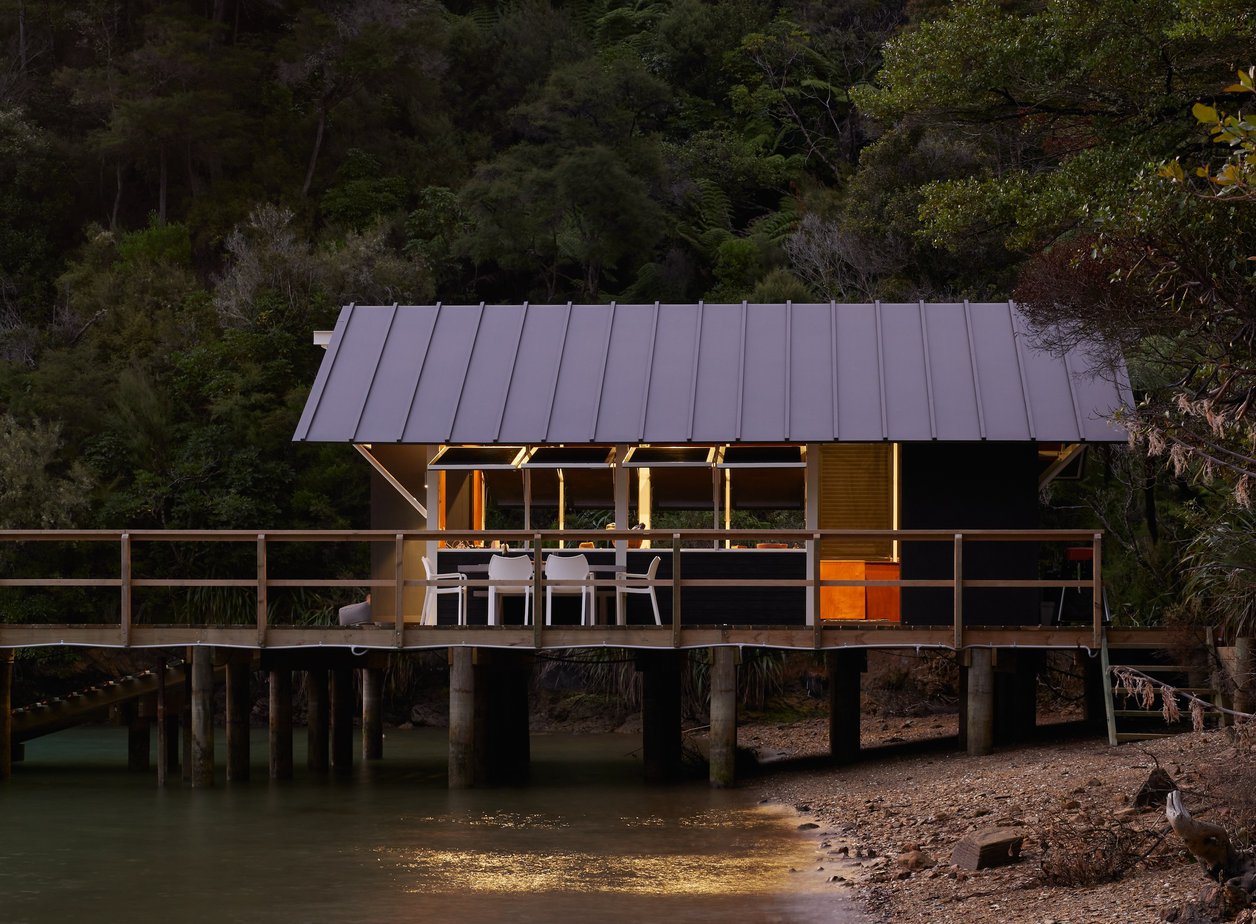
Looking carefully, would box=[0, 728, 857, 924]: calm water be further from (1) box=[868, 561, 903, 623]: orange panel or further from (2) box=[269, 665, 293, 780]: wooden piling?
(1) box=[868, 561, 903, 623]: orange panel

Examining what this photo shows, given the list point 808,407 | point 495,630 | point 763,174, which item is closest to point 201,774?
point 495,630

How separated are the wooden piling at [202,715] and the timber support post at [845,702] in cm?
652

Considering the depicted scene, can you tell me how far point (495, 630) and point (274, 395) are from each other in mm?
12835

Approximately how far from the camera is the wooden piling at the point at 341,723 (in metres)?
19.7

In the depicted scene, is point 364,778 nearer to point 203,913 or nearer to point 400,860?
point 400,860

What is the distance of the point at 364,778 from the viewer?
19.0 m

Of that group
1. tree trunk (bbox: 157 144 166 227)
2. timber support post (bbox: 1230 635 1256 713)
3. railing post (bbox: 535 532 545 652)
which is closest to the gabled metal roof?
railing post (bbox: 535 532 545 652)

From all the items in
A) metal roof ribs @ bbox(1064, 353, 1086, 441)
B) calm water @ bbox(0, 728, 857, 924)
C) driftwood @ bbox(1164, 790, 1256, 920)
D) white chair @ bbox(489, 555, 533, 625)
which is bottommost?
calm water @ bbox(0, 728, 857, 924)

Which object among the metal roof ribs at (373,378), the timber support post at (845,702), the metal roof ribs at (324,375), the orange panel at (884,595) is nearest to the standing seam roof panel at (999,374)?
the orange panel at (884,595)

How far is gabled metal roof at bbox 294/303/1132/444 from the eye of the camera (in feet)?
57.6

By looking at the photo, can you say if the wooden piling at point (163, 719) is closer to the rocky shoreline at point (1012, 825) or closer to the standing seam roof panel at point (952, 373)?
the rocky shoreline at point (1012, 825)

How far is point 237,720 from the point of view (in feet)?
60.0

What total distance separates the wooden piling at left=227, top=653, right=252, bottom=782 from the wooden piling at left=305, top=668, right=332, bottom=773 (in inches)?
39.0

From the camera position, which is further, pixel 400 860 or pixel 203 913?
pixel 400 860
